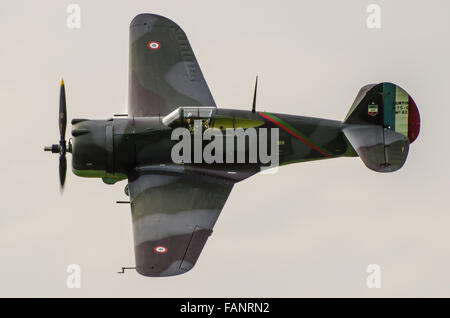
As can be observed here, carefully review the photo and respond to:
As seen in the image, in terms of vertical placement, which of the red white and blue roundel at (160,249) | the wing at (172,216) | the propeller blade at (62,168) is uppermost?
the propeller blade at (62,168)

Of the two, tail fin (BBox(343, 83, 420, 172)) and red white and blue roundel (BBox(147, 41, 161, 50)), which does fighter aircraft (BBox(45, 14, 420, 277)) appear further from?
red white and blue roundel (BBox(147, 41, 161, 50))

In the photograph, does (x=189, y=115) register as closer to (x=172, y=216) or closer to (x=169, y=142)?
(x=169, y=142)

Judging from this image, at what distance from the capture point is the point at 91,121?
3108 cm

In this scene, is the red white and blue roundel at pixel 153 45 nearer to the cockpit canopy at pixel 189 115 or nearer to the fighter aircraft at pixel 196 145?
the fighter aircraft at pixel 196 145

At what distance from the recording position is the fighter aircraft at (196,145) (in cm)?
3014

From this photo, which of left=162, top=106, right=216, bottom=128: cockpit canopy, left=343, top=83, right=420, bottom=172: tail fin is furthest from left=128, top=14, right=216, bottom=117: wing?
left=343, top=83, right=420, bottom=172: tail fin

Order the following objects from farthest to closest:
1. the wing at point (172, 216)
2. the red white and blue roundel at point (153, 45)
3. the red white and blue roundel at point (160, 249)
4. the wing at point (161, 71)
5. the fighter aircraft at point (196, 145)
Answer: the red white and blue roundel at point (153, 45) < the wing at point (161, 71) < the fighter aircraft at point (196, 145) < the red white and blue roundel at point (160, 249) < the wing at point (172, 216)

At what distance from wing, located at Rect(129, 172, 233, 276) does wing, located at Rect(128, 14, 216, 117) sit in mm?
2109

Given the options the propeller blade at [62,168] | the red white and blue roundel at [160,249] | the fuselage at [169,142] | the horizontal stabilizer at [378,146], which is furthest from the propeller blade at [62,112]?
the horizontal stabilizer at [378,146]

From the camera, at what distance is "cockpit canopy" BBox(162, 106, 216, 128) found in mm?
30547

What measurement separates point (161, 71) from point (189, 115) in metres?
2.51

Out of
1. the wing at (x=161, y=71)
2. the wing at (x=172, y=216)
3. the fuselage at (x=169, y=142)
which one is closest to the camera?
the wing at (x=172, y=216)

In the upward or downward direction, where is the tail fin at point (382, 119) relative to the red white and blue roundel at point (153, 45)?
downward

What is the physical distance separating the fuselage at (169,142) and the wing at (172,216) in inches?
13.3
